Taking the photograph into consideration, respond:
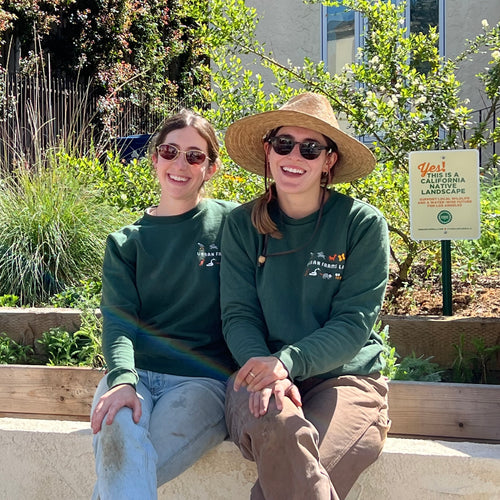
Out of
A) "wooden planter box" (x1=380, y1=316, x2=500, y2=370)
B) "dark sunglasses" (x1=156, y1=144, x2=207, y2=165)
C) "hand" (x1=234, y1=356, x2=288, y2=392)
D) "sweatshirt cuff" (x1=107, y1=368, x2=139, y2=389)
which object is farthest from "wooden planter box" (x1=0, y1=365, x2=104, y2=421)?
"wooden planter box" (x1=380, y1=316, x2=500, y2=370)

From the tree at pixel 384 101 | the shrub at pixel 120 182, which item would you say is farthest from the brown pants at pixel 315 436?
the shrub at pixel 120 182

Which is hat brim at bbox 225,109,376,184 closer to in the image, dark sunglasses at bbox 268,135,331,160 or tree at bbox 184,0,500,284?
dark sunglasses at bbox 268,135,331,160

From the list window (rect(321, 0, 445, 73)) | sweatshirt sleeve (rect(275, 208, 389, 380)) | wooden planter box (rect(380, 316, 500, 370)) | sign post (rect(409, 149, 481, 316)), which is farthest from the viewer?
window (rect(321, 0, 445, 73))

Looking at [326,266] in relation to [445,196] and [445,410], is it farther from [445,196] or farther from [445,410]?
[445,196]

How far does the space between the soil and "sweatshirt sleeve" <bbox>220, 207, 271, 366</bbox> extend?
6.34 ft

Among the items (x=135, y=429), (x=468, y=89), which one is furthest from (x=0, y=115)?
(x=135, y=429)

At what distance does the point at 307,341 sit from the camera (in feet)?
7.82

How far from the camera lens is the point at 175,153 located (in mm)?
2898

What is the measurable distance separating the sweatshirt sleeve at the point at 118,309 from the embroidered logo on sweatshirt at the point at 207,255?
0.92 feet

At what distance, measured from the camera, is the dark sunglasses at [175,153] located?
290cm

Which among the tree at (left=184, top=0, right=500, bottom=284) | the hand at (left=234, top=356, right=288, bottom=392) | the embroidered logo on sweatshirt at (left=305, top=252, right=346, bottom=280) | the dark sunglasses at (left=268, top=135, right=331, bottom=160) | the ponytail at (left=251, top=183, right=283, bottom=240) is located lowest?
the hand at (left=234, top=356, right=288, bottom=392)

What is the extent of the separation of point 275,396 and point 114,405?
1.82ft

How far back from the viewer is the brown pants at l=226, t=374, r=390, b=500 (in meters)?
2.14

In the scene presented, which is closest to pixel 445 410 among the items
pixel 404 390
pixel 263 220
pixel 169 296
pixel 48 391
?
pixel 404 390
